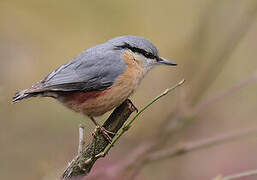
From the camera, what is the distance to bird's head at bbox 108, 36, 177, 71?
381 cm

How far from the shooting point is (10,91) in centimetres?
466

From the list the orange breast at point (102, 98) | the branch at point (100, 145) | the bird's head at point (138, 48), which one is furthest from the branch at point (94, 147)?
the bird's head at point (138, 48)

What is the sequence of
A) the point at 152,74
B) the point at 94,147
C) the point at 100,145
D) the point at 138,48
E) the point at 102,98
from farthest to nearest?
the point at 152,74 → the point at 138,48 → the point at 102,98 → the point at 100,145 → the point at 94,147

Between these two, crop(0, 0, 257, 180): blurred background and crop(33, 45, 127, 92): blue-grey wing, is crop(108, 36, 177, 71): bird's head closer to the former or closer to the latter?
crop(33, 45, 127, 92): blue-grey wing

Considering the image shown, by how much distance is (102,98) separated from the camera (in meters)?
3.53

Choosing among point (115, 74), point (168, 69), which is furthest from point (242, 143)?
point (115, 74)

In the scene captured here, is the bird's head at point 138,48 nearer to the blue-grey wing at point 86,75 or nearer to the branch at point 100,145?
the blue-grey wing at point 86,75

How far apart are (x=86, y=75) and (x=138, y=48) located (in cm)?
55

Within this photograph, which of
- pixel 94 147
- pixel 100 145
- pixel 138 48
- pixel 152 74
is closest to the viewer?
pixel 94 147

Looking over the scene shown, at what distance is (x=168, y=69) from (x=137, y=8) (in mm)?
999

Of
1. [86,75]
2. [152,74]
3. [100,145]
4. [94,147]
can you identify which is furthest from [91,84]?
[152,74]

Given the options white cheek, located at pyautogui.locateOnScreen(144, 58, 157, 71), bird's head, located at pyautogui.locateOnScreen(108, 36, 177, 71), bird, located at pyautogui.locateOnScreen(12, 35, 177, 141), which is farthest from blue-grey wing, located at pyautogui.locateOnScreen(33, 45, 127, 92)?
white cheek, located at pyautogui.locateOnScreen(144, 58, 157, 71)

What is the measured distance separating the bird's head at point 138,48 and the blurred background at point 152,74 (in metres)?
0.56

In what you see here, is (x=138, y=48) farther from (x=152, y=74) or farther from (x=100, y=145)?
(x=152, y=74)
